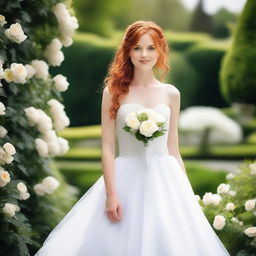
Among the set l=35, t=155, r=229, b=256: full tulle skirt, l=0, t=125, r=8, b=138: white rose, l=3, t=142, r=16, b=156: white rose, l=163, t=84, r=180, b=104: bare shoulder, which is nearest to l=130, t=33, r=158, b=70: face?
l=163, t=84, r=180, b=104: bare shoulder

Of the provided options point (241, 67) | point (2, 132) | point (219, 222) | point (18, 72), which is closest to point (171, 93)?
point (219, 222)

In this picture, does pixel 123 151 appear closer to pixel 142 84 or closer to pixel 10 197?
pixel 142 84

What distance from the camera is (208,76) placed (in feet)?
39.7

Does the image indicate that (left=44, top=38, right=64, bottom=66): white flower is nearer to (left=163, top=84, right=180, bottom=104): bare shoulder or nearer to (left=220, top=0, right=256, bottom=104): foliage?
(left=163, top=84, right=180, bottom=104): bare shoulder

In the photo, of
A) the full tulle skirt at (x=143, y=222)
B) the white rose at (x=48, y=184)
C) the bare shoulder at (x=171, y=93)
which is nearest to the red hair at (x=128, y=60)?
the bare shoulder at (x=171, y=93)

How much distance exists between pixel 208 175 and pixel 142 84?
5.80 metres

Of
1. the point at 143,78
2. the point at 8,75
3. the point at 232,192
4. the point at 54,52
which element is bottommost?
the point at 232,192

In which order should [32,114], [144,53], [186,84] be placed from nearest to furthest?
1. [144,53]
2. [32,114]
3. [186,84]

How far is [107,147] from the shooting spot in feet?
12.8

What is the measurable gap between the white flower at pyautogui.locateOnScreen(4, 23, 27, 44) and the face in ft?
3.06

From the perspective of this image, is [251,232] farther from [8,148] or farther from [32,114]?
[32,114]

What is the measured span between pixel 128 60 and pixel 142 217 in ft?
3.03

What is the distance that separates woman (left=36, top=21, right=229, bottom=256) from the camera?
147 inches

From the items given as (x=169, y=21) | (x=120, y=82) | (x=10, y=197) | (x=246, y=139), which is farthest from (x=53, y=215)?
(x=169, y=21)
